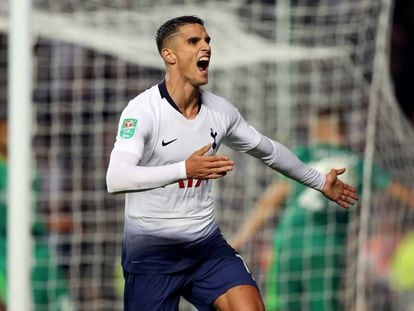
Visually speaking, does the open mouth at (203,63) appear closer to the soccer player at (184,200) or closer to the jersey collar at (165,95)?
the soccer player at (184,200)

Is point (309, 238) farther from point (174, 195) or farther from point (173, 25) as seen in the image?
point (173, 25)

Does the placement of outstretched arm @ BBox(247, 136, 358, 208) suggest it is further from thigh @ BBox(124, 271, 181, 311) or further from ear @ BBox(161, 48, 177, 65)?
thigh @ BBox(124, 271, 181, 311)

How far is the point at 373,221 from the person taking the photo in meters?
8.73

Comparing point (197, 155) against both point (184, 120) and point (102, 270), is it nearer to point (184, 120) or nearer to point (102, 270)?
point (184, 120)

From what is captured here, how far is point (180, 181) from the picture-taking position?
5.04m

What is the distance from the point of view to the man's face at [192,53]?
17.2 ft

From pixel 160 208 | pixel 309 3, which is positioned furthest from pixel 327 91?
pixel 160 208

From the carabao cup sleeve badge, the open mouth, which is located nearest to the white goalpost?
the open mouth

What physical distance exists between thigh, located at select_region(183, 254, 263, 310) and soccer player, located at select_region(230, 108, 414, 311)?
2706 millimetres

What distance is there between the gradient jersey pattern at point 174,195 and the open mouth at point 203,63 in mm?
162

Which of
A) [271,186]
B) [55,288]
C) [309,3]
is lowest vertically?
[55,288]

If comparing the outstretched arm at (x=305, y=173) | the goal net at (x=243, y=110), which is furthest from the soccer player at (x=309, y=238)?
the outstretched arm at (x=305, y=173)

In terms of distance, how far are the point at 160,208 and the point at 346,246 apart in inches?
135

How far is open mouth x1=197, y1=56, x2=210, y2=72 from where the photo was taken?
5254mm
